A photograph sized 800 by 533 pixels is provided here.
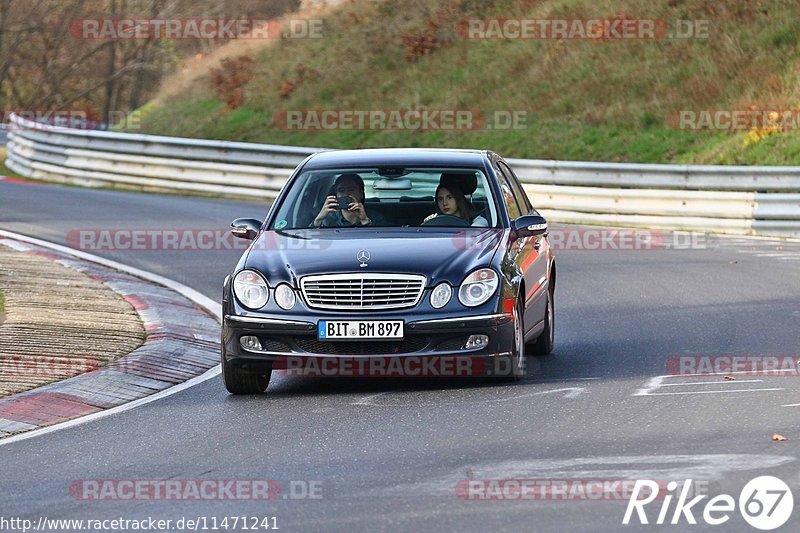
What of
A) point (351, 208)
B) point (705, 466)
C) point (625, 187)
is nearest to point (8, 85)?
point (625, 187)

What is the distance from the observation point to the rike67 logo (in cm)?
619

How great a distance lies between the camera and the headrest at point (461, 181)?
11.1m

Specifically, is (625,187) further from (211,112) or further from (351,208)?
(211,112)

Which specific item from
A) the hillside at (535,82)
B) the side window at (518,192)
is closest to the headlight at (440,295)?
the side window at (518,192)

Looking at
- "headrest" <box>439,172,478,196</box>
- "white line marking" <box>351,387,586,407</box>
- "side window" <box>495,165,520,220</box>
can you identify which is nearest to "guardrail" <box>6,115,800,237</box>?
"side window" <box>495,165,520,220</box>

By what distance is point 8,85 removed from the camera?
227ft

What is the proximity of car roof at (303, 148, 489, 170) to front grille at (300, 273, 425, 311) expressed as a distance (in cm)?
169

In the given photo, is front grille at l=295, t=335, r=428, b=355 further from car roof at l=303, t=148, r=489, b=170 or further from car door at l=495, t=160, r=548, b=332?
car roof at l=303, t=148, r=489, b=170

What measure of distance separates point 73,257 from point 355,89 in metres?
20.1

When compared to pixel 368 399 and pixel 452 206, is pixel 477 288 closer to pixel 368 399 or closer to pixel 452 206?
pixel 368 399

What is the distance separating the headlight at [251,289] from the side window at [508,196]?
6.83ft

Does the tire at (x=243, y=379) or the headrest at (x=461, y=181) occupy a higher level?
the headrest at (x=461, y=181)

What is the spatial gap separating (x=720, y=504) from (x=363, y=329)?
3.62 metres

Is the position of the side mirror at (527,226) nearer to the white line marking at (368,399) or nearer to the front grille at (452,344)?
the front grille at (452,344)
